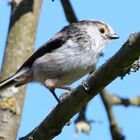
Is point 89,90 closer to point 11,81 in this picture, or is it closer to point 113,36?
point 11,81

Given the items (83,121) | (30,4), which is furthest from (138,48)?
(30,4)

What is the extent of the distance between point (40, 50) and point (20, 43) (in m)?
0.50

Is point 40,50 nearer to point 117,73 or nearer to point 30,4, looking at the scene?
point 30,4

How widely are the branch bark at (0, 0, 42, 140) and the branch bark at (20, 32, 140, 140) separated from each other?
74 centimetres

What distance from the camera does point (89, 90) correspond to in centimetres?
332

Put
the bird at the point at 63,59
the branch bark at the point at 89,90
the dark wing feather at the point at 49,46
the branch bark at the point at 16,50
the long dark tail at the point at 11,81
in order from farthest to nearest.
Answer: the dark wing feather at the point at 49,46
the bird at the point at 63,59
the long dark tail at the point at 11,81
the branch bark at the point at 16,50
the branch bark at the point at 89,90

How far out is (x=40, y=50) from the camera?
529 centimetres

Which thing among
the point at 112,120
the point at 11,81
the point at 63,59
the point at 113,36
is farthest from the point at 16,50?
the point at 113,36

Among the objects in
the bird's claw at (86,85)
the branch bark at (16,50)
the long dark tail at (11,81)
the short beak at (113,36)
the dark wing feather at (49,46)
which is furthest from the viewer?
the short beak at (113,36)

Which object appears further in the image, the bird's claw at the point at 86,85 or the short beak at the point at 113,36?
the short beak at the point at 113,36

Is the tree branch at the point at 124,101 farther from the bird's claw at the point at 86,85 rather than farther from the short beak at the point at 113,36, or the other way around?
Answer: the bird's claw at the point at 86,85

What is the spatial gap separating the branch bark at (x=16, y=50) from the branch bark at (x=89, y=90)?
74cm

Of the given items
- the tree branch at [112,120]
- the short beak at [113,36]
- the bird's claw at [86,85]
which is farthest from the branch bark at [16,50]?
the bird's claw at [86,85]

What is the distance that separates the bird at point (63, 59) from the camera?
491cm
